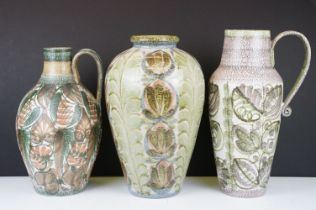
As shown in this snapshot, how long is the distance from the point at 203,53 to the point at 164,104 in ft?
0.91

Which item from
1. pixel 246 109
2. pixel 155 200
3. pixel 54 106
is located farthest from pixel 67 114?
pixel 246 109

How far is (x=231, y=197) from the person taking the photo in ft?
3.68

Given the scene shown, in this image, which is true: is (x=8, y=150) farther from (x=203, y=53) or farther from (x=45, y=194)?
(x=203, y=53)

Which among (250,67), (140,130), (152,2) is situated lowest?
(140,130)

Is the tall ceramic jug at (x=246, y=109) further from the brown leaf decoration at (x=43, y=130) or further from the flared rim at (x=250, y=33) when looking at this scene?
the brown leaf decoration at (x=43, y=130)

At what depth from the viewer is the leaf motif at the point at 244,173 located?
1103mm

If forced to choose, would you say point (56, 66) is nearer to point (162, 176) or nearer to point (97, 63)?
point (97, 63)

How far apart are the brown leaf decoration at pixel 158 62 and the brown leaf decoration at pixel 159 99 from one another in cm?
A: 2

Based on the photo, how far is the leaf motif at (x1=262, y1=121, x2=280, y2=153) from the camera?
1092 mm

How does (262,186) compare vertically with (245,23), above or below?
below

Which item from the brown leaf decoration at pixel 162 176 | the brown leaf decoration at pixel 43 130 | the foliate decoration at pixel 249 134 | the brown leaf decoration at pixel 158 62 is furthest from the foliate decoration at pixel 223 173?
the brown leaf decoration at pixel 43 130

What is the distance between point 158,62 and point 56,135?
0.77 ft

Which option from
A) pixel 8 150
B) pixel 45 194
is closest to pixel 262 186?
pixel 45 194

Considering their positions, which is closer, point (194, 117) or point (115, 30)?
point (194, 117)
